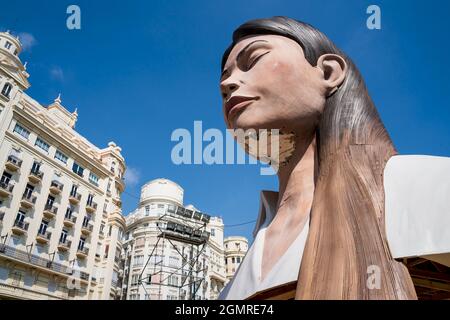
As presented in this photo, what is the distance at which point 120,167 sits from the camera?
34.4 metres

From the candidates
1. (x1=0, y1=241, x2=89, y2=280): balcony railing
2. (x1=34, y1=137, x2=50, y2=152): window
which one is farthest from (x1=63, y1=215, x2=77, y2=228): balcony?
(x1=34, y1=137, x2=50, y2=152): window

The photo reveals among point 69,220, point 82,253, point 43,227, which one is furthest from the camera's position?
point 82,253

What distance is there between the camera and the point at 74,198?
2686 cm

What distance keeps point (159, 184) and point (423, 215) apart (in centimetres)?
4436

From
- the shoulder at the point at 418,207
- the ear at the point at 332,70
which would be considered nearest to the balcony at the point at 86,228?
the ear at the point at 332,70

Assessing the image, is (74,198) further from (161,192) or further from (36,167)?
(161,192)

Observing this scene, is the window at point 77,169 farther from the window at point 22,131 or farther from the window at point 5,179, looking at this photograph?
the window at point 5,179

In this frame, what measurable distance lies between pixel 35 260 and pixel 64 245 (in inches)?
102

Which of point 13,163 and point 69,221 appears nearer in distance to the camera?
point 13,163

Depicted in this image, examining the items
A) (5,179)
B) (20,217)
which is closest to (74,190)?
(20,217)

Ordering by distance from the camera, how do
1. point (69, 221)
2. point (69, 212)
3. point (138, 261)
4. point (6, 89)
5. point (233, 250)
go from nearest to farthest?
point (6, 89)
point (69, 221)
point (69, 212)
point (138, 261)
point (233, 250)

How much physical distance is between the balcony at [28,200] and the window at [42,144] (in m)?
3.81

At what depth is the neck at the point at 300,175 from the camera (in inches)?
70.6
